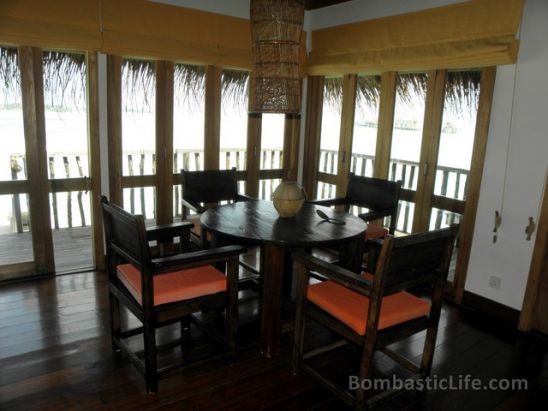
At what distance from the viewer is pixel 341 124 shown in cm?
429

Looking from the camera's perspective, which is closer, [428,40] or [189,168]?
[428,40]

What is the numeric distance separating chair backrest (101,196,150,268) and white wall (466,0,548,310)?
2515mm

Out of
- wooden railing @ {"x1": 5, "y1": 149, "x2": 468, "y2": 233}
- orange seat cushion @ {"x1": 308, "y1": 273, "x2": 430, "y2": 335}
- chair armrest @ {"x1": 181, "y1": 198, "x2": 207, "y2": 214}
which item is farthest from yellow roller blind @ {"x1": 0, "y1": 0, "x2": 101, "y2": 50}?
orange seat cushion @ {"x1": 308, "y1": 273, "x2": 430, "y2": 335}

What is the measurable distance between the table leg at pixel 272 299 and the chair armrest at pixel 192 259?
199 millimetres

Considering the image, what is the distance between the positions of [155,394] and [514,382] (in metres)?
1.97

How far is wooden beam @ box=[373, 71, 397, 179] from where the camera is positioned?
12.3 ft

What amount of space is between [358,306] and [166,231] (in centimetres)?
129

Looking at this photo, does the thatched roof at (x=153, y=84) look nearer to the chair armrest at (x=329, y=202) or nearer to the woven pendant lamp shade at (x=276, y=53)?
the chair armrest at (x=329, y=202)

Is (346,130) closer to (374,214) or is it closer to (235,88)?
(235,88)

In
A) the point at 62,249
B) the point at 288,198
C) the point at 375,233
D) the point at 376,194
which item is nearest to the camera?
the point at 288,198

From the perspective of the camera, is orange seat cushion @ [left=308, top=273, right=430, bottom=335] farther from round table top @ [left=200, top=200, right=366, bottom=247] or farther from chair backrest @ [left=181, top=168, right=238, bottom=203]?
chair backrest @ [left=181, top=168, right=238, bottom=203]

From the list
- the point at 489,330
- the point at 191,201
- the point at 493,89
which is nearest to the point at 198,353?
the point at 191,201

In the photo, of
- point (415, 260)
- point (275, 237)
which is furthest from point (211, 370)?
point (415, 260)

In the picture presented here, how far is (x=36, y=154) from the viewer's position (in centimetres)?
331
